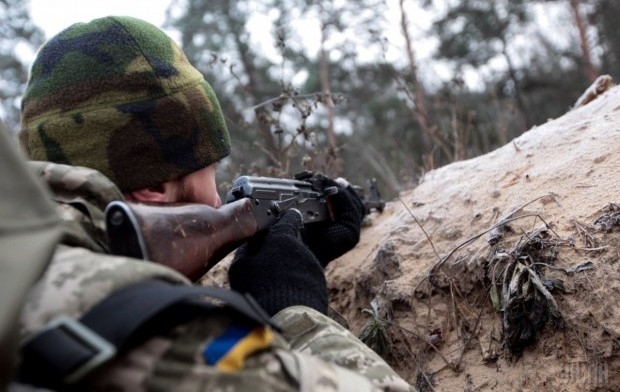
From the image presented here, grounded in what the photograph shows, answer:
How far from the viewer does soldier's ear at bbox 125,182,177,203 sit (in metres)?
1.84

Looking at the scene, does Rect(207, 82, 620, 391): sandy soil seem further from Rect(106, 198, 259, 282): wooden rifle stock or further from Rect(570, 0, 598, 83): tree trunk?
Rect(570, 0, 598, 83): tree trunk

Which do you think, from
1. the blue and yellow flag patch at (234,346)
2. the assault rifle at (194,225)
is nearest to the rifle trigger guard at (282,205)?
the assault rifle at (194,225)

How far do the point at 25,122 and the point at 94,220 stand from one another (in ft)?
1.73

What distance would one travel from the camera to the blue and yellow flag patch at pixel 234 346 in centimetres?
120

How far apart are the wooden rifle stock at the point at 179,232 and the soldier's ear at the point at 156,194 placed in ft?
0.35

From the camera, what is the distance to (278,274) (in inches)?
79.1

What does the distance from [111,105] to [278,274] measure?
70 cm

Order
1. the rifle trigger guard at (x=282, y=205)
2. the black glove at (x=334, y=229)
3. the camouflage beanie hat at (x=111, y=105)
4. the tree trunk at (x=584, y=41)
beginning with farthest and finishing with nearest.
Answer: the tree trunk at (x=584, y=41), the black glove at (x=334, y=229), the rifle trigger guard at (x=282, y=205), the camouflage beanie hat at (x=111, y=105)

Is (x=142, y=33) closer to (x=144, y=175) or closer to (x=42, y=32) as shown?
(x=144, y=175)

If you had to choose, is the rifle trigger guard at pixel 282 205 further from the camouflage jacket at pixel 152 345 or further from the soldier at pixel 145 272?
the camouflage jacket at pixel 152 345

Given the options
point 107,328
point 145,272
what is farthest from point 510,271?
point 107,328

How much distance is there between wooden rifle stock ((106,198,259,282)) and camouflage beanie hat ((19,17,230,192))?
7.1 inches

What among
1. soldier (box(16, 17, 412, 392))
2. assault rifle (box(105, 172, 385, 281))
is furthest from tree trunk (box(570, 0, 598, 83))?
soldier (box(16, 17, 412, 392))

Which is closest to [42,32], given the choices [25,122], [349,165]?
[349,165]
